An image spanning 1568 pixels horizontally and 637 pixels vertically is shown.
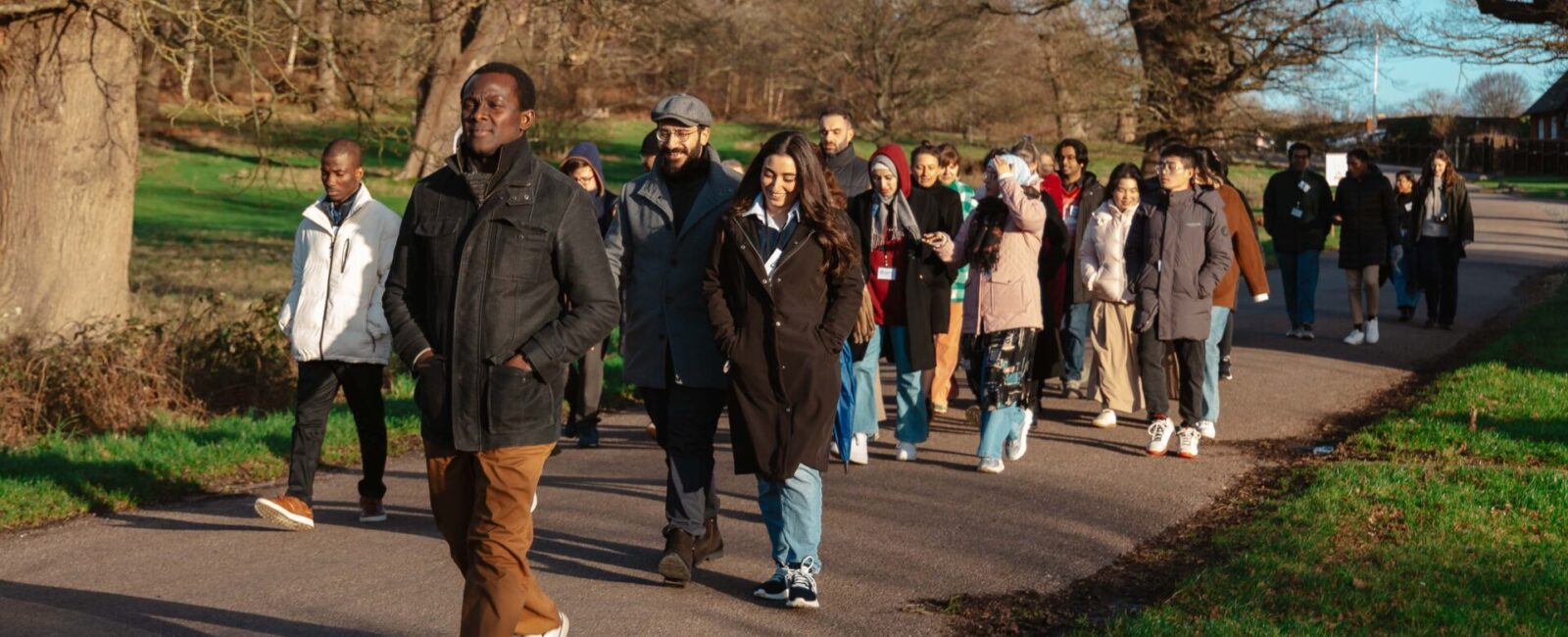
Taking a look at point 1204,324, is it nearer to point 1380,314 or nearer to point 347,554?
point 347,554

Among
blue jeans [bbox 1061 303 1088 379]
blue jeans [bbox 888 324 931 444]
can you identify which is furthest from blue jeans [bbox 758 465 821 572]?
blue jeans [bbox 1061 303 1088 379]

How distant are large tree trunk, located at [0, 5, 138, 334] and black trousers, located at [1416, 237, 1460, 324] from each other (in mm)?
11979

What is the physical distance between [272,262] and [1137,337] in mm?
18803

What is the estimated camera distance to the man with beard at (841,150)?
8719 millimetres

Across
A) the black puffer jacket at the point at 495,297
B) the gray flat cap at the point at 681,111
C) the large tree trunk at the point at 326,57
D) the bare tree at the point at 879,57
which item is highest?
the bare tree at the point at 879,57

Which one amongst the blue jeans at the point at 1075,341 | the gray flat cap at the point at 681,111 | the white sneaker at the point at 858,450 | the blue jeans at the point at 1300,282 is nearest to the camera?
the gray flat cap at the point at 681,111

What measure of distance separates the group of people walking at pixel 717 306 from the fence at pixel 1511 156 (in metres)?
67.1

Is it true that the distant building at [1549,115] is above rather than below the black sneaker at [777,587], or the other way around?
above

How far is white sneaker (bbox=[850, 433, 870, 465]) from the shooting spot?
9008 millimetres

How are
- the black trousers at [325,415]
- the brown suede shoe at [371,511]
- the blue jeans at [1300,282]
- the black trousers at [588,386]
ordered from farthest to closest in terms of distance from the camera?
the blue jeans at [1300,282], the black trousers at [588,386], the brown suede shoe at [371,511], the black trousers at [325,415]

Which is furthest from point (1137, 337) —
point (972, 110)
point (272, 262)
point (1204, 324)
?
point (972, 110)

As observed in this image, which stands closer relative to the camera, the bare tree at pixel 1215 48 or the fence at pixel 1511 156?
the bare tree at pixel 1215 48

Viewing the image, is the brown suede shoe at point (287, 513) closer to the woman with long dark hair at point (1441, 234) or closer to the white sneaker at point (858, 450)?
the white sneaker at point (858, 450)

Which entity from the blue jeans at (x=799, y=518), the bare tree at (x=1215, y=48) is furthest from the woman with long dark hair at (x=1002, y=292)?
the bare tree at (x=1215, y=48)
